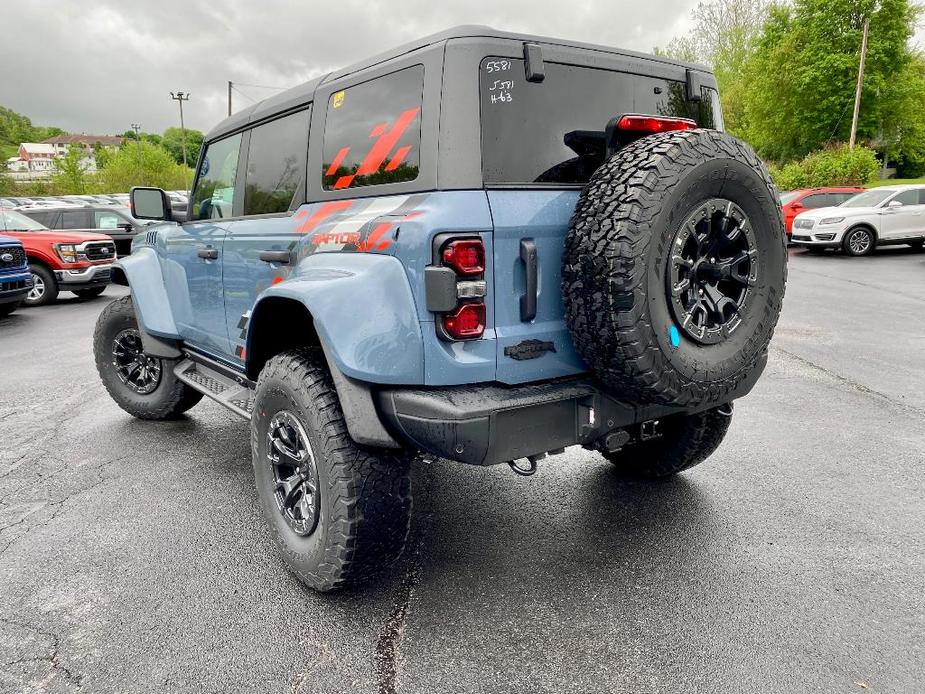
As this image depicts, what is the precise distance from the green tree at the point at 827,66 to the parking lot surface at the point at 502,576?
37.9 metres

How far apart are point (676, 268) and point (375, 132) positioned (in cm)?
130

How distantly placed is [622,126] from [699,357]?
912 mm

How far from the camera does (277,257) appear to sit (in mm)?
2963

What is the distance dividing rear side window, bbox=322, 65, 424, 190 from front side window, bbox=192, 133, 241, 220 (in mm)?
1163

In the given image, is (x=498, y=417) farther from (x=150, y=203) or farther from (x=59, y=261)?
(x=59, y=261)

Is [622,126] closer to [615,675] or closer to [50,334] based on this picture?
[615,675]

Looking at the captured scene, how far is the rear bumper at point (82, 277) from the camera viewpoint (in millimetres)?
11234

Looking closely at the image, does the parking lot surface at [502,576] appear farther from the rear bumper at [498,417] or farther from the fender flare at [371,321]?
the fender flare at [371,321]

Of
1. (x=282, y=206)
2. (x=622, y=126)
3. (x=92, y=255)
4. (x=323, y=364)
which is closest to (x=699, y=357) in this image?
(x=622, y=126)

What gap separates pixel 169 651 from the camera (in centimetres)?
230

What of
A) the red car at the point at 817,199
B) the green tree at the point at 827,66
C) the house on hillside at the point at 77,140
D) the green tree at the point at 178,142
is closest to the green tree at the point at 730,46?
the green tree at the point at 827,66

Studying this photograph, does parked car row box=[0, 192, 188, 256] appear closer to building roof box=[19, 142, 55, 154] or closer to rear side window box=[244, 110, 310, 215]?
rear side window box=[244, 110, 310, 215]

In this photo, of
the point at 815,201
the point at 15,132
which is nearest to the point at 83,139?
the point at 15,132

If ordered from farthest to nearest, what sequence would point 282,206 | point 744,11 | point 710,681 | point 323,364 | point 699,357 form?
point 744,11 < point 282,206 < point 323,364 < point 699,357 < point 710,681
